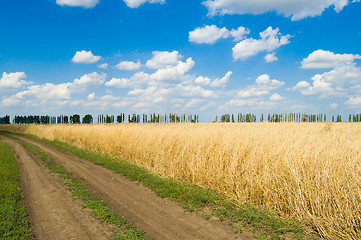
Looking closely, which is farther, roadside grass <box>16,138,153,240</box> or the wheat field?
roadside grass <box>16,138,153,240</box>

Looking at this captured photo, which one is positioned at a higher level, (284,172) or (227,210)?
(284,172)

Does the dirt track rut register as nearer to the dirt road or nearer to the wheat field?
the dirt road

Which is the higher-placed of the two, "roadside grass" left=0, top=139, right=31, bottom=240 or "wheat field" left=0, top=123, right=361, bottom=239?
"wheat field" left=0, top=123, right=361, bottom=239

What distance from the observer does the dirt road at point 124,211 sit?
4797mm

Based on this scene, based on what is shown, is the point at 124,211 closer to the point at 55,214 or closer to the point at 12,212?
the point at 55,214

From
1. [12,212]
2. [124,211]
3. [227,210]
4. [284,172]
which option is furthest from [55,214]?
[284,172]

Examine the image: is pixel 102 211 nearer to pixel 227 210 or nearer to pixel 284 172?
pixel 227 210

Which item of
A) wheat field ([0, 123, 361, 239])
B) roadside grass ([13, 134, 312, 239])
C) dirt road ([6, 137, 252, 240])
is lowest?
dirt road ([6, 137, 252, 240])

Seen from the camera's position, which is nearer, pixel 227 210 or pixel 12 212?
pixel 12 212

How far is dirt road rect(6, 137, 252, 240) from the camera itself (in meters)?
4.80

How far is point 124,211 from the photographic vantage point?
Result: 19.4 ft

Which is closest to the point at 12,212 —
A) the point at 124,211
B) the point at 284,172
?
the point at 124,211

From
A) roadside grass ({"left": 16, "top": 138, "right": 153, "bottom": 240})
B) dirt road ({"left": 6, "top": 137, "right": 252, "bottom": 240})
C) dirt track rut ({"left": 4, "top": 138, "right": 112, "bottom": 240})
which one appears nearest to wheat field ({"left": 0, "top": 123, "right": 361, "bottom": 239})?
dirt road ({"left": 6, "top": 137, "right": 252, "bottom": 240})

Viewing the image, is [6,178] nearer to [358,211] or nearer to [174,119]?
[358,211]
